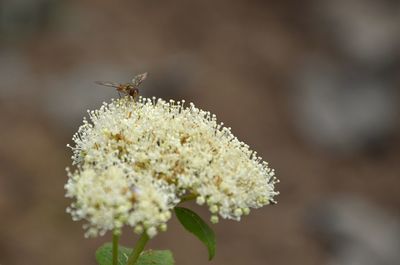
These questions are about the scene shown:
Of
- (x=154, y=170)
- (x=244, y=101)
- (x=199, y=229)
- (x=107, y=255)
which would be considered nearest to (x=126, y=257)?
(x=107, y=255)

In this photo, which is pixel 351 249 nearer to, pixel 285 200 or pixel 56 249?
pixel 285 200

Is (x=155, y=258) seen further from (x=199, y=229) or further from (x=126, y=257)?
(x=199, y=229)

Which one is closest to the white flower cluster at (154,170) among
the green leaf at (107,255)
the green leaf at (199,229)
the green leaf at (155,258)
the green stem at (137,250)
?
the green leaf at (199,229)

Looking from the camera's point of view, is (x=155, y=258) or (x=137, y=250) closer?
(x=137, y=250)

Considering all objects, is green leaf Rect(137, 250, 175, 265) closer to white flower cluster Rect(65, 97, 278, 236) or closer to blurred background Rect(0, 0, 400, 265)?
white flower cluster Rect(65, 97, 278, 236)

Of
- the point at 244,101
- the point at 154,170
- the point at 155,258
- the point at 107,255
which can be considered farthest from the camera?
the point at 244,101

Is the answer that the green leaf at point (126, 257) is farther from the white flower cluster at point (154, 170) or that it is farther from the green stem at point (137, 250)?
the white flower cluster at point (154, 170)

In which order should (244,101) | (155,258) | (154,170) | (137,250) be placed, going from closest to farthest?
(154,170)
(137,250)
(155,258)
(244,101)

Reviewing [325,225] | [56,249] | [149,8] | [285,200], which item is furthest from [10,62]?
[325,225]
